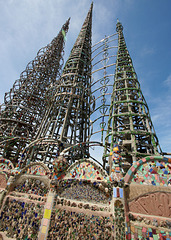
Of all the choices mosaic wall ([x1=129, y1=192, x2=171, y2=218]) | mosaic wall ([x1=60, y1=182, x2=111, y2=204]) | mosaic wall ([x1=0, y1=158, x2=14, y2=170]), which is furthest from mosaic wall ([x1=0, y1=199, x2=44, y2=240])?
mosaic wall ([x1=129, y1=192, x2=171, y2=218])

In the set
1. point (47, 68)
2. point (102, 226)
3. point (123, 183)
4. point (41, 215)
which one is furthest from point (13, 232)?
point (47, 68)

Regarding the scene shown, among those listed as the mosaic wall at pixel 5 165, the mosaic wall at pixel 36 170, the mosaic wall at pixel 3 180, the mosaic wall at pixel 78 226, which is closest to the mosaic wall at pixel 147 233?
the mosaic wall at pixel 78 226

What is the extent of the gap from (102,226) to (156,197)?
7.37 ft

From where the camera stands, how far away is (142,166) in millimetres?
5297

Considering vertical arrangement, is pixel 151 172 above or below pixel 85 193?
above

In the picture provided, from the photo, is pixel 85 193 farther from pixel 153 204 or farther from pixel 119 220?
pixel 153 204

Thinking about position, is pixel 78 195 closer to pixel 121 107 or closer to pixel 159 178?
Result: pixel 159 178

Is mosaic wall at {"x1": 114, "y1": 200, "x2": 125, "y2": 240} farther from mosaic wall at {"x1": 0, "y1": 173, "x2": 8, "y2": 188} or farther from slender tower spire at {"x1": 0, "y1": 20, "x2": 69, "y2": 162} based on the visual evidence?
slender tower spire at {"x1": 0, "y1": 20, "x2": 69, "y2": 162}

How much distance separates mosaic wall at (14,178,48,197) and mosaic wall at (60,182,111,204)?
3.62ft

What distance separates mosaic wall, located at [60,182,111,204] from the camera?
5.49 meters

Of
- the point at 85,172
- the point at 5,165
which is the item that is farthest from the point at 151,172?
the point at 5,165

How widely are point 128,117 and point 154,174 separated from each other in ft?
31.7

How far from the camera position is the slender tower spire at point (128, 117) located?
11341 mm

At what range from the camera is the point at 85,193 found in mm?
5805
